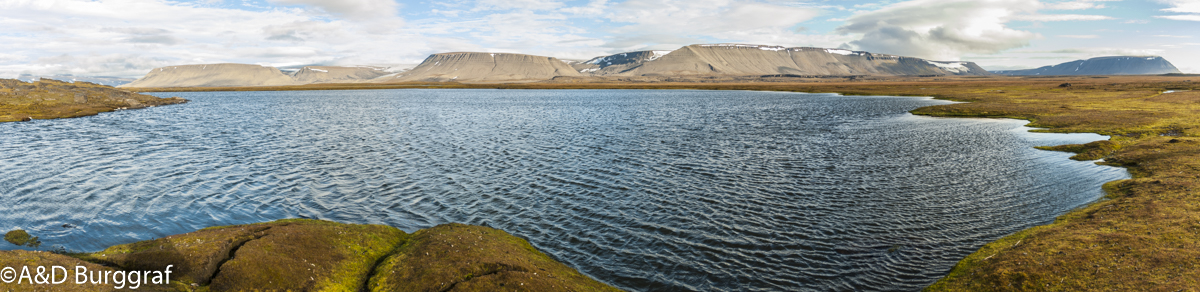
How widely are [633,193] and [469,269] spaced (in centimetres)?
1417

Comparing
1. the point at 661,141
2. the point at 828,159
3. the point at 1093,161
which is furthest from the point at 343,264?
the point at 1093,161

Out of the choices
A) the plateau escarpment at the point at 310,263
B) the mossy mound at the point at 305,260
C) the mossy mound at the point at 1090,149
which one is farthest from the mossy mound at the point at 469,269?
the mossy mound at the point at 1090,149

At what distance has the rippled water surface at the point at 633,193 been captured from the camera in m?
17.3

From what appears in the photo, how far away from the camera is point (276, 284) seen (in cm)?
1172

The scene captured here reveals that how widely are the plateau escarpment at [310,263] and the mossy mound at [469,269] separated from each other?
0.08ft

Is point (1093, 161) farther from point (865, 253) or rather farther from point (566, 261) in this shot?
point (566, 261)

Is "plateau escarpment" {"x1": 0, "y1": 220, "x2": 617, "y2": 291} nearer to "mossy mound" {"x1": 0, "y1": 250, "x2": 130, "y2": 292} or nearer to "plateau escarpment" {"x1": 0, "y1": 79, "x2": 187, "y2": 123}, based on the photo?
"mossy mound" {"x1": 0, "y1": 250, "x2": 130, "y2": 292}

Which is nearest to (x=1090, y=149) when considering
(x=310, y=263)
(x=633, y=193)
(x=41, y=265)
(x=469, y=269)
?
(x=633, y=193)

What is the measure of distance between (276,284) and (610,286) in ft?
27.2

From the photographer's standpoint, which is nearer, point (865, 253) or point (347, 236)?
point (347, 236)

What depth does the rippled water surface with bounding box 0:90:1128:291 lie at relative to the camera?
17297mm

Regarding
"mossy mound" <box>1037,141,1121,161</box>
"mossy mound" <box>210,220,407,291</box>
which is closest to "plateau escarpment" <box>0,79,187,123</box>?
"mossy mound" <box>210,220,407,291</box>

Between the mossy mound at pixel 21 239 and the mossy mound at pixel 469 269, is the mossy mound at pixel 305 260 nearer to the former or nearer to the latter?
the mossy mound at pixel 469 269

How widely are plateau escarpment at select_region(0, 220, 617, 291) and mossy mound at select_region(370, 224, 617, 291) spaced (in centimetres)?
3
